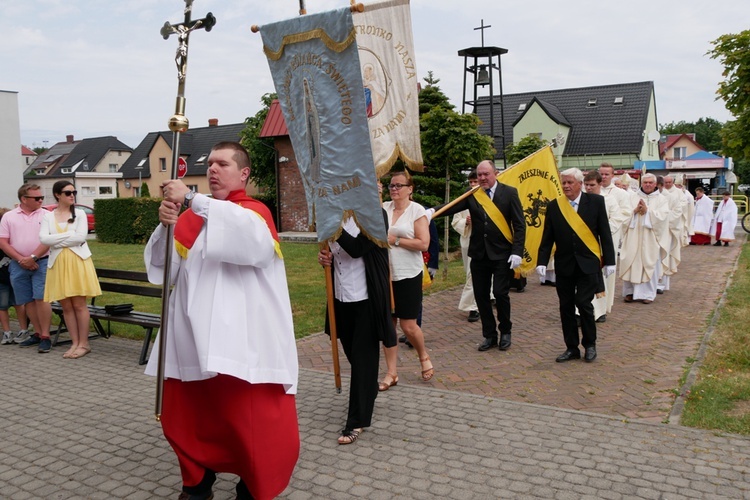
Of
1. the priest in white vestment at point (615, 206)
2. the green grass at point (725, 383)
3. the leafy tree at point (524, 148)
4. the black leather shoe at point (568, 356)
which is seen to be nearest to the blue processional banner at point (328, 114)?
the green grass at point (725, 383)

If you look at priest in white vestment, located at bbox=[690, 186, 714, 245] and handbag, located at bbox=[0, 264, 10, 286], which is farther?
priest in white vestment, located at bbox=[690, 186, 714, 245]

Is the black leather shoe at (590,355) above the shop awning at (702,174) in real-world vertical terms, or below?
below

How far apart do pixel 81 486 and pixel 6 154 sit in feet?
112

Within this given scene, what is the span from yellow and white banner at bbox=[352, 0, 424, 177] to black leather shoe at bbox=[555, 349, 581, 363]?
8.15 ft

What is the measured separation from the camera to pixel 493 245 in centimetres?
771

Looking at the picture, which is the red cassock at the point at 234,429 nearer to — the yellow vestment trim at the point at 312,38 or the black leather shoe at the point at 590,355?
the yellow vestment trim at the point at 312,38

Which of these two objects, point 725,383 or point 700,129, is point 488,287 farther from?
point 700,129

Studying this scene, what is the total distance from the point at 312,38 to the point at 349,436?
281 centimetres

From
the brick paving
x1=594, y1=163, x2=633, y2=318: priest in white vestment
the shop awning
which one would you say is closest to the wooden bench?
the brick paving

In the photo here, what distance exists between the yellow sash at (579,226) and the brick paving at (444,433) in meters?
1.22

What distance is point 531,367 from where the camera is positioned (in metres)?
7.18

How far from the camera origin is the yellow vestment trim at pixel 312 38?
4.59 m

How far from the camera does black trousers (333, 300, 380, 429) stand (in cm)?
512

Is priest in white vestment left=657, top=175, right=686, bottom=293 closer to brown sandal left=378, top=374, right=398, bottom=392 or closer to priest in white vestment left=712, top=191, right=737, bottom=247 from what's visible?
brown sandal left=378, top=374, right=398, bottom=392
